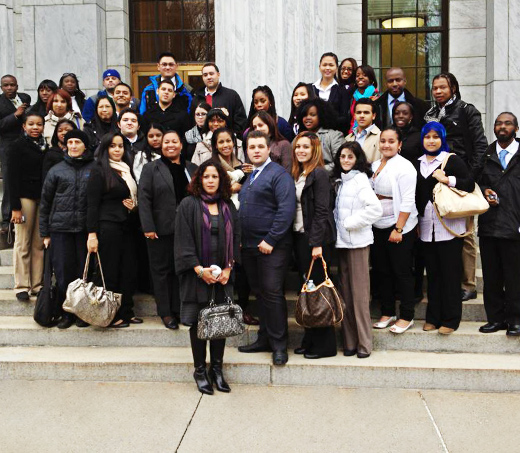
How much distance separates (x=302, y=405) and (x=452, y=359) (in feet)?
5.26

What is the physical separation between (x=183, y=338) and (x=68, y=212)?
1758 mm

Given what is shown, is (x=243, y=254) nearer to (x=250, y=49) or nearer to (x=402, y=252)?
(x=402, y=252)

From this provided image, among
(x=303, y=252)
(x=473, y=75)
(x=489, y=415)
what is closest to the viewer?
(x=489, y=415)

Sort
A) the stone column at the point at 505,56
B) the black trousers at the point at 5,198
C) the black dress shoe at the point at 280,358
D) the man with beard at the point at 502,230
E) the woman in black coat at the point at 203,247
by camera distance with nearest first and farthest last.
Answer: the woman in black coat at the point at 203,247 < the black dress shoe at the point at 280,358 < the man with beard at the point at 502,230 < the black trousers at the point at 5,198 < the stone column at the point at 505,56

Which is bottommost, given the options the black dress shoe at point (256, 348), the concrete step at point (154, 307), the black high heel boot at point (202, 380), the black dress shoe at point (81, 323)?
the black high heel boot at point (202, 380)

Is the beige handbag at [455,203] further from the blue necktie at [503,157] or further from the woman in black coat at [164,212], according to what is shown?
the woman in black coat at [164,212]

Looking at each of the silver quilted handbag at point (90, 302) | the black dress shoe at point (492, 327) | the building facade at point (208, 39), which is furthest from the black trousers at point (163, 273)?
the building facade at point (208, 39)

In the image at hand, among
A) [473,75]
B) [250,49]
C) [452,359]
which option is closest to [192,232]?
[452,359]

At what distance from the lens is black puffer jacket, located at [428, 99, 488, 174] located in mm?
6762

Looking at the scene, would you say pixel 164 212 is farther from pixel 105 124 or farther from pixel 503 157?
pixel 503 157

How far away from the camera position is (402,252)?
6.21 m

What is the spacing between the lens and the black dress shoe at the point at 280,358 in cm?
587

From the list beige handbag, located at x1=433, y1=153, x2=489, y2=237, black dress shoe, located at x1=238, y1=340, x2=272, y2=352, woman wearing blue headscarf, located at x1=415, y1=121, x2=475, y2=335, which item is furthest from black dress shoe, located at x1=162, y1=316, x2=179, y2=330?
beige handbag, located at x1=433, y1=153, x2=489, y2=237

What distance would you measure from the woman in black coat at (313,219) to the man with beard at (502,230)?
1.59 metres
